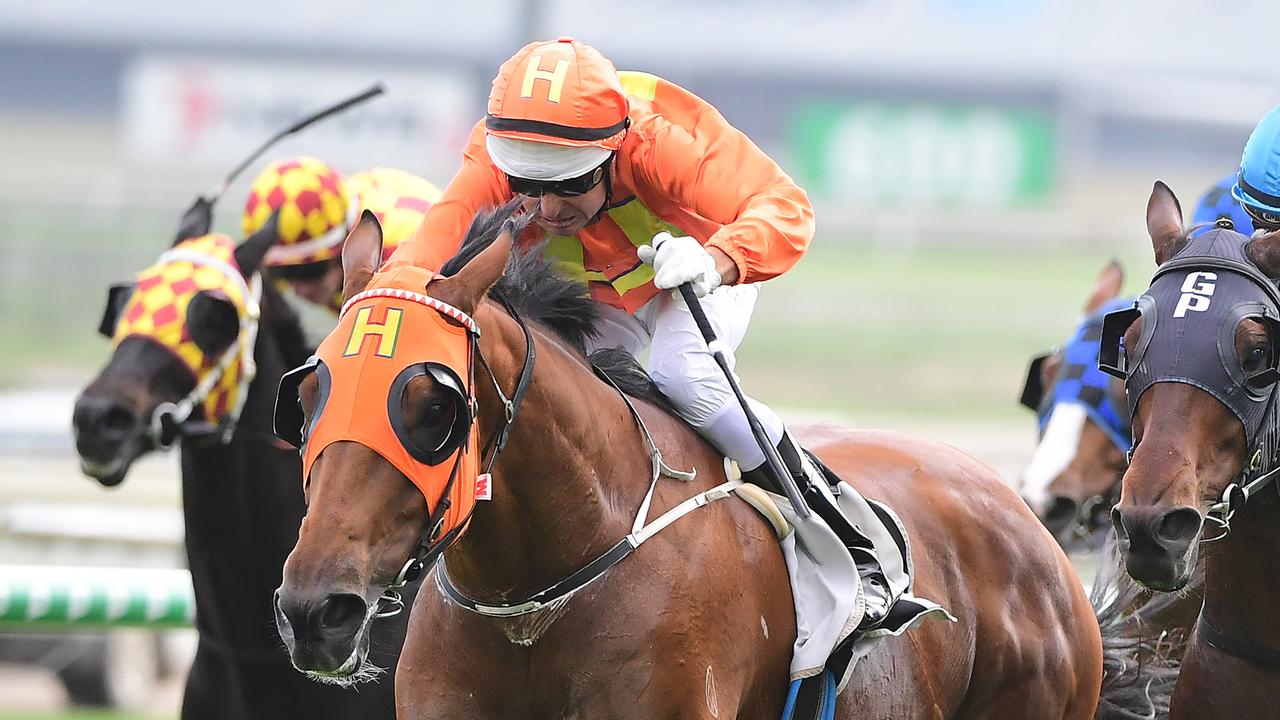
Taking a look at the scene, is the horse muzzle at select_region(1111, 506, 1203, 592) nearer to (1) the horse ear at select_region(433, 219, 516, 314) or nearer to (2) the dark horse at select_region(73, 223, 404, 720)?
(1) the horse ear at select_region(433, 219, 516, 314)

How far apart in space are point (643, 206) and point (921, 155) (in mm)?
30522

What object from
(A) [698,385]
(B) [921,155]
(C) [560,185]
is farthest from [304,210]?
(B) [921,155]

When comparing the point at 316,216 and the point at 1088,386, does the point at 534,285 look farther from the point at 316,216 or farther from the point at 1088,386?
the point at 1088,386

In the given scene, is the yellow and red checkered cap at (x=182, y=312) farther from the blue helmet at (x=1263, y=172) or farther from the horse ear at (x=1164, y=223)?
the blue helmet at (x=1263, y=172)

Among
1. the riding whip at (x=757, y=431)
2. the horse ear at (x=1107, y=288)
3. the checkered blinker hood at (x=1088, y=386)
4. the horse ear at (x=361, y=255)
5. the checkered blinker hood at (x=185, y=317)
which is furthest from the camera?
the horse ear at (x=1107, y=288)

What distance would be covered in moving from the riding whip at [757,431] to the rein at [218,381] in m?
1.66

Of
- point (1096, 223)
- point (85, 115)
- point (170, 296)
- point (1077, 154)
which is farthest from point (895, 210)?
point (170, 296)

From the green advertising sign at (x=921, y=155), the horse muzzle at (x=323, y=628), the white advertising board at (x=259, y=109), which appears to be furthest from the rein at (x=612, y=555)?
the green advertising sign at (x=921, y=155)

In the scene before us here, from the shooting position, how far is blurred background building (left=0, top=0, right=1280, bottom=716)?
1528 cm

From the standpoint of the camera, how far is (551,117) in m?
3.37

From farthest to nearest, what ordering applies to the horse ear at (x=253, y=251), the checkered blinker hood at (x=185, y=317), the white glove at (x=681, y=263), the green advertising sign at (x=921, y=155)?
1. the green advertising sign at (x=921, y=155)
2. the horse ear at (x=253, y=251)
3. the checkered blinker hood at (x=185, y=317)
4. the white glove at (x=681, y=263)

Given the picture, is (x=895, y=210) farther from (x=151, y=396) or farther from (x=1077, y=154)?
(x=151, y=396)

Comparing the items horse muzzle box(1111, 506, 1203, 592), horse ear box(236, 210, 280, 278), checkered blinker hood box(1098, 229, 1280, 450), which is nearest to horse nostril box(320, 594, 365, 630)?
horse muzzle box(1111, 506, 1203, 592)

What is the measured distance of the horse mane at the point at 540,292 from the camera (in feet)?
10.5
